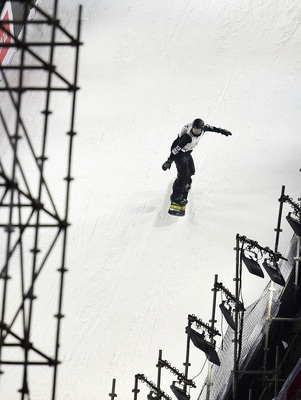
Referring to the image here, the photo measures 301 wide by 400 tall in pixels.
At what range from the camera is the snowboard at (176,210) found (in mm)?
26938

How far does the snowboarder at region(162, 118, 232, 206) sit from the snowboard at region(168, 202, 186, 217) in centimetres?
9

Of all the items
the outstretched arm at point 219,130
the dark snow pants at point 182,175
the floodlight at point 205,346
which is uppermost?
the dark snow pants at point 182,175

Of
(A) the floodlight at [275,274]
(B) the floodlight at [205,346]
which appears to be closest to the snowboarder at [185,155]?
(B) the floodlight at [205,346]

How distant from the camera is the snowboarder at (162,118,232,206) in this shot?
75.2 feet

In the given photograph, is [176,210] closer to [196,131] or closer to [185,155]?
[185,155]

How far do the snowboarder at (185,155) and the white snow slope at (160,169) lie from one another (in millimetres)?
972

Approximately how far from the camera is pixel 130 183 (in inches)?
1104

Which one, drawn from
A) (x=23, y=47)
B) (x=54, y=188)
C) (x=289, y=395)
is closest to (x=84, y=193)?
(x=54, y=188)

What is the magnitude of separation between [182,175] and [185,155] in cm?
124

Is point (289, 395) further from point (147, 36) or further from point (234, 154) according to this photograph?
point (147, 36)

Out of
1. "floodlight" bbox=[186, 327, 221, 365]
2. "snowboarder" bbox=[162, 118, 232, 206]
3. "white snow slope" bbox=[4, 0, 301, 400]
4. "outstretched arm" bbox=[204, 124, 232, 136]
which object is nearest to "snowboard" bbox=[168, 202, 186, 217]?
"snowboarder" bbox=[162, 118, 232, 206]

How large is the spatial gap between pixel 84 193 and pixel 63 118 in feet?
6.51

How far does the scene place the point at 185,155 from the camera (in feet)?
80.6

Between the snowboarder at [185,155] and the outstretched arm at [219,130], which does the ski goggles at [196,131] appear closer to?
the snowboarder at [185,155]
